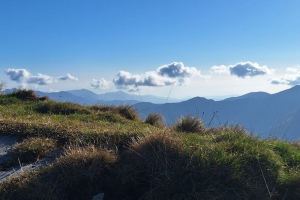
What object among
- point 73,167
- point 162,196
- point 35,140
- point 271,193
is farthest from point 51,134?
point 271,193

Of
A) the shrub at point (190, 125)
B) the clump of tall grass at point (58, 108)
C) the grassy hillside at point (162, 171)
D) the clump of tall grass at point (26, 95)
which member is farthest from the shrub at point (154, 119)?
the grassy hillside at point (162, 171)

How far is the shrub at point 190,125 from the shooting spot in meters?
9.24

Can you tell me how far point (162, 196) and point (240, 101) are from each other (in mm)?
103800

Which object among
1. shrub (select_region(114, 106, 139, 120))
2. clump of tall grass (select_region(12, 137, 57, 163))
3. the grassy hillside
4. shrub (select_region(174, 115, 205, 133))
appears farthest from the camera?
shrub (select_region(114, 106, 139, 120))

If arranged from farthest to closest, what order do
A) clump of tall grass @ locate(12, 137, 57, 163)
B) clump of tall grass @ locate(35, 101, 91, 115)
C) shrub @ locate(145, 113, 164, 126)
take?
shrub @ locate(145, 113, 164, 126), clump of tall grass @ locate(35, 101, 91, 115), clump of tall grass @ locate(12, 137, 57, 163)

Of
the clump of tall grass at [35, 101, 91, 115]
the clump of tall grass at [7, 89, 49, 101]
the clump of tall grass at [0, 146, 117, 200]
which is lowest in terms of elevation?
the clump of tall grass at [0, 146, 117, 200]

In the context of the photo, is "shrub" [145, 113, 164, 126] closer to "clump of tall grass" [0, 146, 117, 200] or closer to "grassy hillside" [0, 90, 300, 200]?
"grassy hillside" [0, 90, 300, 200]

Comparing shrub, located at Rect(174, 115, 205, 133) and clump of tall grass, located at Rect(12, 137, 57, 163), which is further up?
shrub, located at Rect(174, 115, 205, 133)

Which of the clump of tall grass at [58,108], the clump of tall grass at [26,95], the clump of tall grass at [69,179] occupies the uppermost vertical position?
the clump of tall grass at [26,95]

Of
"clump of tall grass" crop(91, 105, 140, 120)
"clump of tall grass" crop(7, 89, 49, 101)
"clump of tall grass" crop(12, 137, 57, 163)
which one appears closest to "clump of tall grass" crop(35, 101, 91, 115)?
"clump of tall grass" crop(91, 105, 140, 120)

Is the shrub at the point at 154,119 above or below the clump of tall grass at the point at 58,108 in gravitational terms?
below

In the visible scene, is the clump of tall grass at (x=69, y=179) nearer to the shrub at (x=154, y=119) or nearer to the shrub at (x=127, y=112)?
the shrub at (x=154, y=119)

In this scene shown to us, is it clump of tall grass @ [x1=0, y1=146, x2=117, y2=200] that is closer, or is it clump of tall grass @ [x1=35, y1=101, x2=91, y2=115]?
clump of tall grass @ [x1=0, y1=146, x2=117, y2=200]

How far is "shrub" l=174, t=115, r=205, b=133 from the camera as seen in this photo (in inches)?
364
